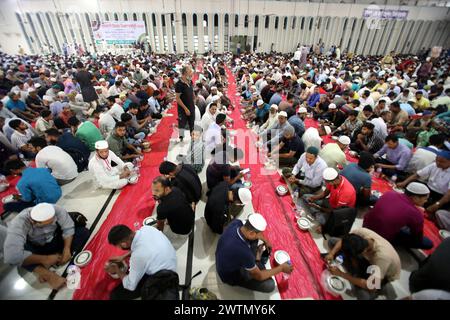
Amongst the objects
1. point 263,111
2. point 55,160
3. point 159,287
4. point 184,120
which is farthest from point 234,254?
point 263,111

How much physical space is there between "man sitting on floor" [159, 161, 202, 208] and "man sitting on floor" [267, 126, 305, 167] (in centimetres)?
220

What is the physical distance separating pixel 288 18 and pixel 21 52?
26839 millimetres

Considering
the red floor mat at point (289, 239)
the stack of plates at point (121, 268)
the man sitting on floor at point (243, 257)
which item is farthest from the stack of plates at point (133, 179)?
the man sitting on floor at point (243, 257)

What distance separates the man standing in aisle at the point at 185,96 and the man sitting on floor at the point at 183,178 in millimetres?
2452

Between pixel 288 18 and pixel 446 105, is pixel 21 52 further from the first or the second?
pixel 446 105

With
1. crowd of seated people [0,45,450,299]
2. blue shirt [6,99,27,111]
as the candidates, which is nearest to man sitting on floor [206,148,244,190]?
crowd of seated people [0,45,450,299]

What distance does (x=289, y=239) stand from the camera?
3.12 meters

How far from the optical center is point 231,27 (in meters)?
21.6

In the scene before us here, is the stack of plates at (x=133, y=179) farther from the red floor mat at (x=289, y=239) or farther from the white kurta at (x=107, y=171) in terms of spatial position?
the red floor mat at (x=289, y=239)

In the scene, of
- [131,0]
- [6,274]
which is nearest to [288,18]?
[131,0]

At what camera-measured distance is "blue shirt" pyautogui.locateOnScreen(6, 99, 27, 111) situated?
22.1 feet

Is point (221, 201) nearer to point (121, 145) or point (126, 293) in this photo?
point (126, 293)

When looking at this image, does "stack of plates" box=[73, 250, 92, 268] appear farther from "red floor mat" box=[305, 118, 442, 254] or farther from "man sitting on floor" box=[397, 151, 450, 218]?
"man sitting on floor" box=[397, 151, 450, 218]

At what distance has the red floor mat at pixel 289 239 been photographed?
250 centimetres
